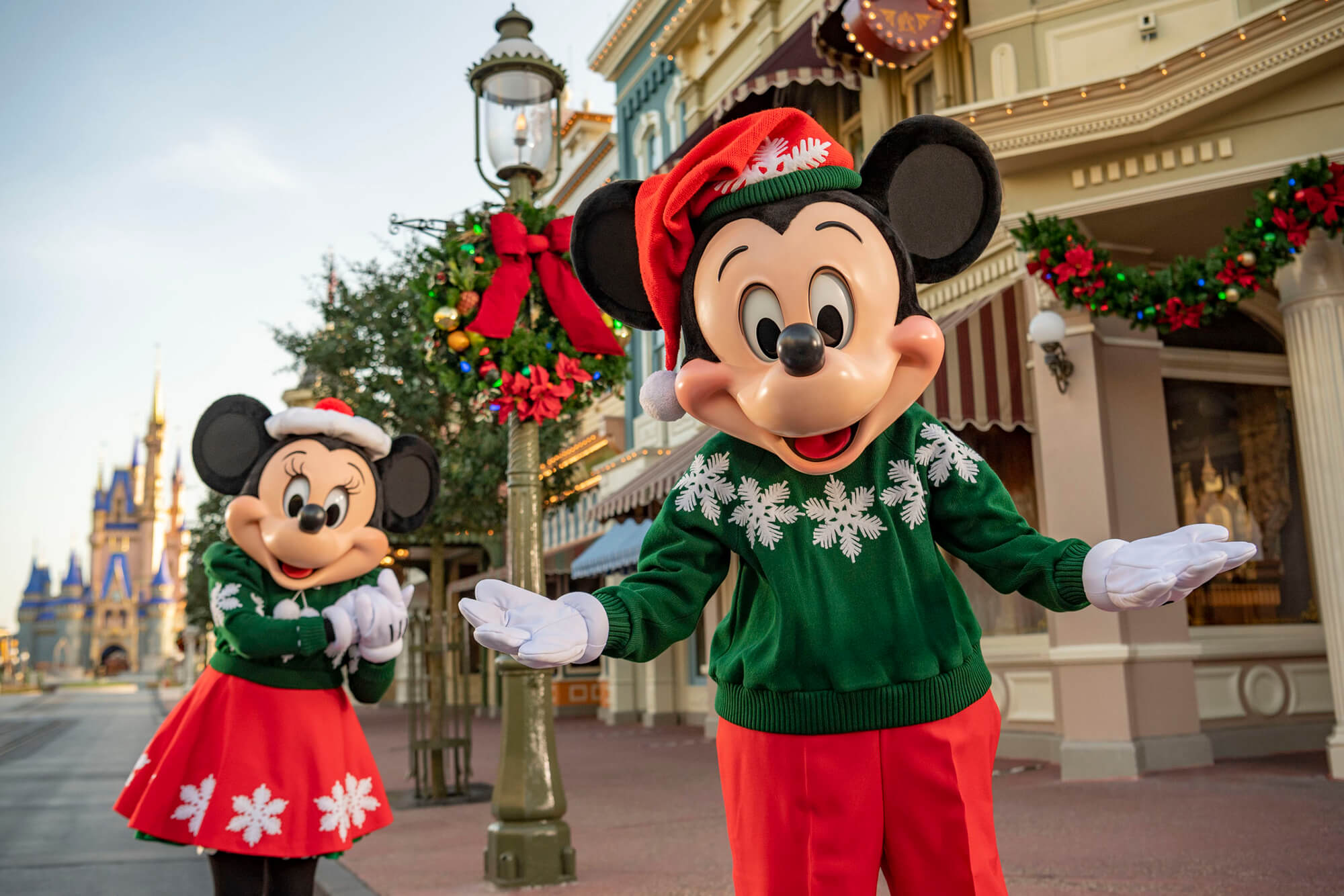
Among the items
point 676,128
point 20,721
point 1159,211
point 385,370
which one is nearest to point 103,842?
point 385,370

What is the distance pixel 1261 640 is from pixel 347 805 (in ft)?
25.1

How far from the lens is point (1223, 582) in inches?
348

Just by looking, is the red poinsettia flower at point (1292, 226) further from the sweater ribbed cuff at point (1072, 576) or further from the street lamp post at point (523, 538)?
the sweater ribbed cuff at point (1072, 576)

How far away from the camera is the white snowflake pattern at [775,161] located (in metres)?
2.34

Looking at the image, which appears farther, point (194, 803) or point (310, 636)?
point (310, 636)

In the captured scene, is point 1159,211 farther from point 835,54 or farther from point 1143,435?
point 835,54

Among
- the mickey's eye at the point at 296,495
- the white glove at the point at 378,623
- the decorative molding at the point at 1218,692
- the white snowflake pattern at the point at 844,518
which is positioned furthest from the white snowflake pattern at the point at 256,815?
the decorative molding at the point at 1218,692

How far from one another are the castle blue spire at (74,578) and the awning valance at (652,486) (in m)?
120

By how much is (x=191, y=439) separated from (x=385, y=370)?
20.3 ft

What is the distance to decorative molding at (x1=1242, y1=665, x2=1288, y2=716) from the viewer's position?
27.8ft

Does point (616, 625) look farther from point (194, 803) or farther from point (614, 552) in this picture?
point (614, 552)

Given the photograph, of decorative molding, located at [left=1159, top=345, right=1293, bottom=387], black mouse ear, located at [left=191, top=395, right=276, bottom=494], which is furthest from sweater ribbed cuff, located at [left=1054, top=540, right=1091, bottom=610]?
decorative molding, located at [left=1159, top=345, right=1293, bottom=387]

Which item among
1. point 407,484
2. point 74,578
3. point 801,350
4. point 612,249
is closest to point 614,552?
point 407,484

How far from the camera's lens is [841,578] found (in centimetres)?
219
